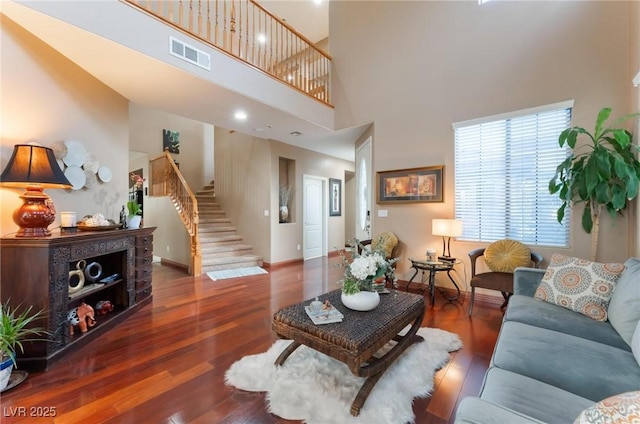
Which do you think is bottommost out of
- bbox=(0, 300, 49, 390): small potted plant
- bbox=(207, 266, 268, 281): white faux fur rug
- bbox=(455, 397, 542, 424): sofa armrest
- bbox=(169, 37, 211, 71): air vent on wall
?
bbox=(207, 266, 268, 281): white faux fur rug

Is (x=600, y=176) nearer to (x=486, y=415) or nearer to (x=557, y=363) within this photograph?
(x=557, y=363)

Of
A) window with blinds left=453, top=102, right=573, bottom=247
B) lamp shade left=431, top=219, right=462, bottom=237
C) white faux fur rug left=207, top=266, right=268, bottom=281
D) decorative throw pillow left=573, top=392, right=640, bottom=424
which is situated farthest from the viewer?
white faux fur rug left=207, top=266, right=268, bottom=281

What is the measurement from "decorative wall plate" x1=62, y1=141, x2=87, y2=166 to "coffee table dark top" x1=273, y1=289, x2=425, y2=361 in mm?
2815

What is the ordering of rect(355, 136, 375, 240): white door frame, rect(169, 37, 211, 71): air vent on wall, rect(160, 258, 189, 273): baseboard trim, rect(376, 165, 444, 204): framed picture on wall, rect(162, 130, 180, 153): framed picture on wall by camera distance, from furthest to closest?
rect(162, 130, 180, 153): framed picture on wall
rect(160, 258, 189, 273): baseboard trim
rect(355, 136, 375, 240): white door frame
rect(376, 165, 444, 204): framed picture on wall
rect(169, 37, 211, 71): air vent on wall

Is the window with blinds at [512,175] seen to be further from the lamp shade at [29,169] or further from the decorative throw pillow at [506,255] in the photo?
the lamp shade at [29,169]

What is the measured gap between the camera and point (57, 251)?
2102 mm

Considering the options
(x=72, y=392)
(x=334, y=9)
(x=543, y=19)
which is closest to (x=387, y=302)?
(x=72, y=392)

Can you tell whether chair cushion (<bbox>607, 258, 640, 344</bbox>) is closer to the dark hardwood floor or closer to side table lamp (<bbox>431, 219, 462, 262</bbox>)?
the dark hardwood floor

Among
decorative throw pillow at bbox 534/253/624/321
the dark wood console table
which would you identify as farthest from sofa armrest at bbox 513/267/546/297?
the dark wood console table

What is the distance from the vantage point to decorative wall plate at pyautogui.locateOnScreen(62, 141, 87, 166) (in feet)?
9.07

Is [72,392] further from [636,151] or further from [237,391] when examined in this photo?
[636,151]

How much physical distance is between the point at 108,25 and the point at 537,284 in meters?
4.36

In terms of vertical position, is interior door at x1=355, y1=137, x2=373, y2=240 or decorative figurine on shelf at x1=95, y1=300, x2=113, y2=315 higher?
interior door at x1=355, y1=137, x2=373, y2=240

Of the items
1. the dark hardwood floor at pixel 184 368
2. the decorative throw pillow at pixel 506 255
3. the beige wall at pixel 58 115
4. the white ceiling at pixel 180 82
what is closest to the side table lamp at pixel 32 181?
the beige wall at pixel 58 115
